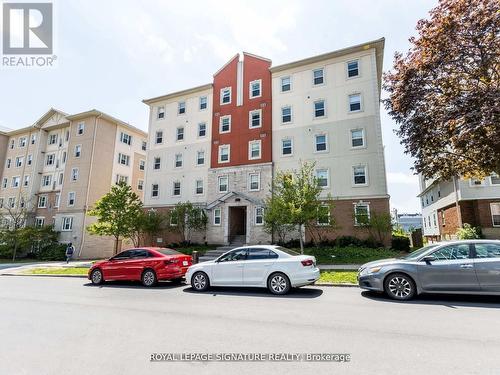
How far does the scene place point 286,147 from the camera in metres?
23.3

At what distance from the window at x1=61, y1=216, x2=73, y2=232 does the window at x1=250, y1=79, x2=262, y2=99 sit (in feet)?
78.7

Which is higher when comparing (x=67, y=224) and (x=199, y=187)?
(x=199, y=187)

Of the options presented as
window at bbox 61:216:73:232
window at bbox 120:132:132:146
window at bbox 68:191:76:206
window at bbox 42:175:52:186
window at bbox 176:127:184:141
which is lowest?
window at bbox 61:216:73:232

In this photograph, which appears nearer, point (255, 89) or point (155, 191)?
point (255, 89)

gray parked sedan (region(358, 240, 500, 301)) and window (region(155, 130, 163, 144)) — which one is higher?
window (region(155, 130, 163, 144))

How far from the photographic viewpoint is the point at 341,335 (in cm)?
510

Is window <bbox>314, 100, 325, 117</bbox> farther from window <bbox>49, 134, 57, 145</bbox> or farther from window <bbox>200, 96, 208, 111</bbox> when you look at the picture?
window <bbox>49, 134, 57, 145</bbox>

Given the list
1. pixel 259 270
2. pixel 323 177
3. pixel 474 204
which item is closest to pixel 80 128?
pixel 323 177

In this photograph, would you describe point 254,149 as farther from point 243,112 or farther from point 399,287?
point 399,287

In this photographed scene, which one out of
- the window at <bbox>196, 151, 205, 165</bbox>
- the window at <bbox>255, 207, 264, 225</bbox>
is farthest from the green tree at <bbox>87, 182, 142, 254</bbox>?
the window at <bbox>255, 207, 264, 225</bbox>

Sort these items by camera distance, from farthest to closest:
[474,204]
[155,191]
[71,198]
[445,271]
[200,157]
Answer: [71,198] < [155,191] < [200,157] < [474,204] < [445,271]

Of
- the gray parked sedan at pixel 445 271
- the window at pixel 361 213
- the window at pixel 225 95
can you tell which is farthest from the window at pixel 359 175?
the window at pixel 225 95

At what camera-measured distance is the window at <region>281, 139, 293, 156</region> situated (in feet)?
75.7

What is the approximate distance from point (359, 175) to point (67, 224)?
3067 cm
